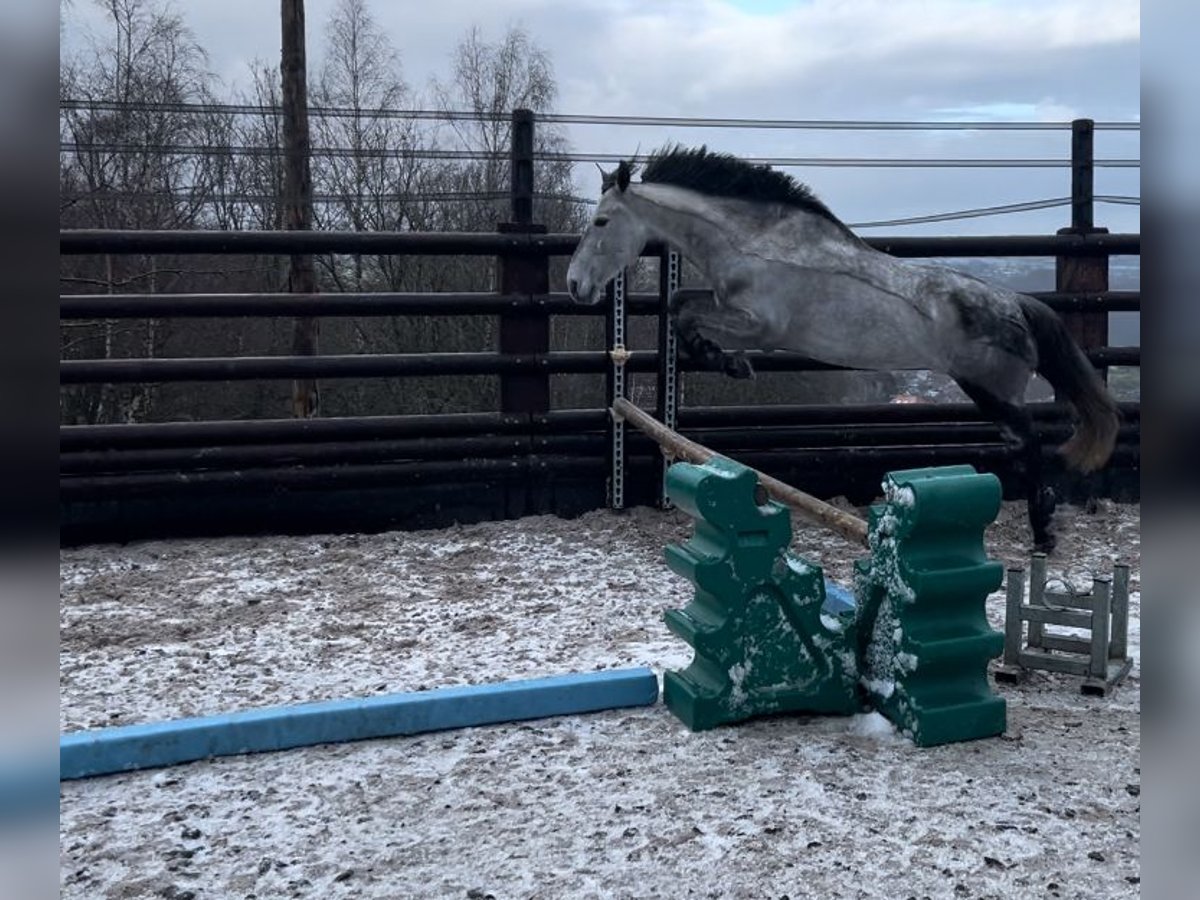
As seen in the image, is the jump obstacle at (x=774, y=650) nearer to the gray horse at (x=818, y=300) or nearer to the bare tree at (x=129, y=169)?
the gray horse at (x=818, y=300)

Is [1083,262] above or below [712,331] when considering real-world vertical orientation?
above

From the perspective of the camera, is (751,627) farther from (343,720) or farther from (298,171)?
(298,171)

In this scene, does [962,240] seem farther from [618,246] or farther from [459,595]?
[459,595]

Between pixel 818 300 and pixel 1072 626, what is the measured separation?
1983 mm

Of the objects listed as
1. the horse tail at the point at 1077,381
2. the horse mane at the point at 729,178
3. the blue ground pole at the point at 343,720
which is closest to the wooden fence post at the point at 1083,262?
the horse tail at the point at 1077,381

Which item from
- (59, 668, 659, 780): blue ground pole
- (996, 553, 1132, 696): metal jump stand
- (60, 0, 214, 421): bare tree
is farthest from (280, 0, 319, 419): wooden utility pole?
(996, 553, 1132, 696): metal jump stand

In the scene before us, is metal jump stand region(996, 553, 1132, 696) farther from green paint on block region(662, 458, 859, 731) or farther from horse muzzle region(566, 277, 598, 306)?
horse muzzle region(566, 277, 598, 306)

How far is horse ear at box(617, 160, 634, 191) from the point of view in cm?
536

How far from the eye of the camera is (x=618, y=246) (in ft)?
17.8

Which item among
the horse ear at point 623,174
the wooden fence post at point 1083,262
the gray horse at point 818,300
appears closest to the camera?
the gray horse at point 818,300

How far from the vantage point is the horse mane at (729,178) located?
17.4 ft

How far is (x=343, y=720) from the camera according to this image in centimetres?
317

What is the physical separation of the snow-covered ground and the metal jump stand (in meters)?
0.08

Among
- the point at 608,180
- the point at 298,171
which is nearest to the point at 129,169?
the point at 298,171
